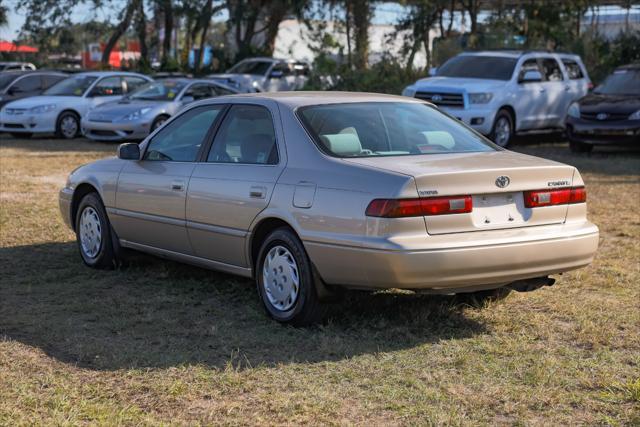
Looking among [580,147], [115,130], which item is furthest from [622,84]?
[115,130]

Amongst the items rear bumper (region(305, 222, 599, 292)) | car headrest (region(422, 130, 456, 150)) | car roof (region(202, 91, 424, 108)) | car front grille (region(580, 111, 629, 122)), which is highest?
car roof (region(202, 91, 424, 108))

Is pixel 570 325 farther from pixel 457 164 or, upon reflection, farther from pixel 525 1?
pixel 525 1

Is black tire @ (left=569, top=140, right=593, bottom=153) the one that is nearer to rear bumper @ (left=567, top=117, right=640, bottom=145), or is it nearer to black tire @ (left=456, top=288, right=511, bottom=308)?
rear bumper @ (left=567, top=117, right=640, bottom=145)

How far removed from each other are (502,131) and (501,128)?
7 cm

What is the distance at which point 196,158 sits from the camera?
287 inches

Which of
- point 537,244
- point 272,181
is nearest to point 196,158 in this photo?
point 272,181

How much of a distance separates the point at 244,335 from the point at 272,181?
3.21ft

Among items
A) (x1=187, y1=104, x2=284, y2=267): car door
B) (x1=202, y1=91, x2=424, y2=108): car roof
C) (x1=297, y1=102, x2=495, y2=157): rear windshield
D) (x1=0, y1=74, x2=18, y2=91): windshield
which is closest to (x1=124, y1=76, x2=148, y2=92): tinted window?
(x1=0, y1=74, x2=18, y2=91): windshield

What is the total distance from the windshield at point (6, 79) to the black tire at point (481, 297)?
20560 millimetres

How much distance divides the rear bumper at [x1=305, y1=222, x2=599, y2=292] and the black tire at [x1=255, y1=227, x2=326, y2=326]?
0.11 m

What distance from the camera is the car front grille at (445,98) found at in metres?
18.8

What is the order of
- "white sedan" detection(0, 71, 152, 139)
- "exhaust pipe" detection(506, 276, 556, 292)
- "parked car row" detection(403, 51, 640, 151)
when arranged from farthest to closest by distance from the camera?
"white sedan" detection(0, 71, 152, 139)
"parked car row" detection(403, 51, 640, 151)
"exhaust pipe" detection(506, 276, 556, 292)

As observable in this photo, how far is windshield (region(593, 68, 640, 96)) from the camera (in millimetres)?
18750

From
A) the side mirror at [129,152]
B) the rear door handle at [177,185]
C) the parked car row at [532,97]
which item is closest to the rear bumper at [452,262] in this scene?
the rear door handle at [177,185]
